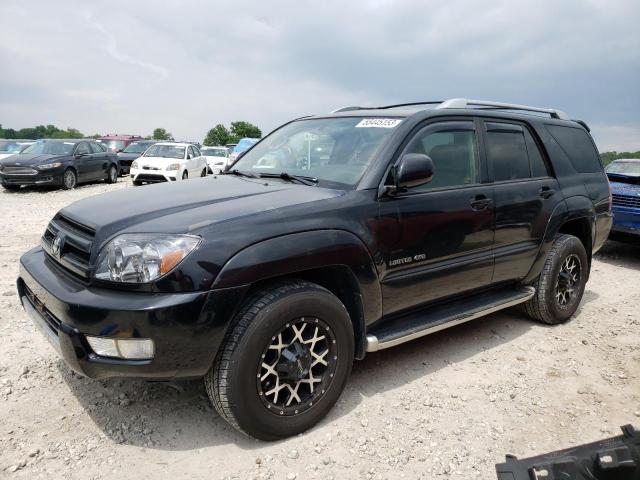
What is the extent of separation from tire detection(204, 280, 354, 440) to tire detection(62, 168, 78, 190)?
1364 cm

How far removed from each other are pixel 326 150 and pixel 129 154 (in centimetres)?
1863

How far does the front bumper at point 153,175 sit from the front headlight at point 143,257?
12966 mm

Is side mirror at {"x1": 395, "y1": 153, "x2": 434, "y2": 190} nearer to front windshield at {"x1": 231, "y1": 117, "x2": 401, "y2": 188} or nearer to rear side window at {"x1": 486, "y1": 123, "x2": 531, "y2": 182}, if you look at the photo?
front windshield at {"x1": 231, "y1": 117, "x2": 401, "y2": 188}

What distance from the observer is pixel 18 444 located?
2.60m

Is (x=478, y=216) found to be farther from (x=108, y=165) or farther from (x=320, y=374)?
(x=108, y=165)

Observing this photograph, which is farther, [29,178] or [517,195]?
[29,178]

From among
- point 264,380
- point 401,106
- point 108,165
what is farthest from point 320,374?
point 108,165

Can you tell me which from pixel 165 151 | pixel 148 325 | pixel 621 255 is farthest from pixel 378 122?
pixel 165 151

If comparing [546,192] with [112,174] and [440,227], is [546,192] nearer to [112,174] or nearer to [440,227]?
[440,227]

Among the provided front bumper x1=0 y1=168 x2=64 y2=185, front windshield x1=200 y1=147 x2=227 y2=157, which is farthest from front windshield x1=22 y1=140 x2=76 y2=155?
front windshield x1=200 y1=147 x2=227 y2=157

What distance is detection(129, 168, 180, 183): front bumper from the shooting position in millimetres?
14852

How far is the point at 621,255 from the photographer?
7770 millimetres

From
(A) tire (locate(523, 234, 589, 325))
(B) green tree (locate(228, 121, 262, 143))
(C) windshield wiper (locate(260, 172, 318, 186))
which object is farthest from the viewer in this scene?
(B) green tree (locate(228, 121, 262, 143))

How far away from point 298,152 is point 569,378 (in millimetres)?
2499
